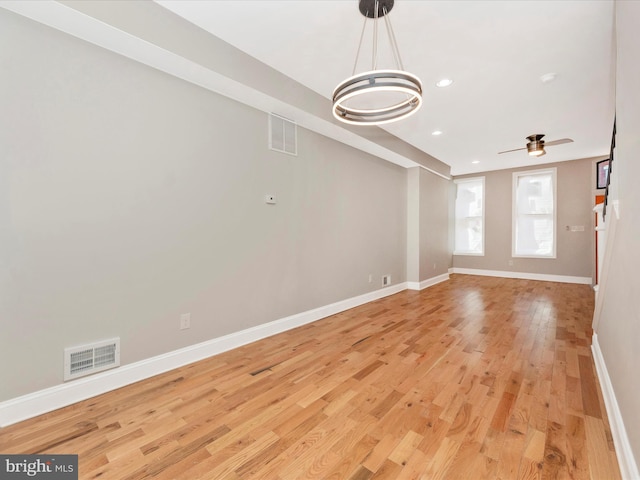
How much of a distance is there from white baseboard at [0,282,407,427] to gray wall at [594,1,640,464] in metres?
2.75

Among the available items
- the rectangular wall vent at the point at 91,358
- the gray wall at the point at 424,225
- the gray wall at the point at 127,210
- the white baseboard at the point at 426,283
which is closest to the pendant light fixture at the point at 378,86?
the gray wall at the point at 127,210

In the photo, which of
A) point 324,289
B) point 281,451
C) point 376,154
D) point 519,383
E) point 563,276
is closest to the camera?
point 281,451

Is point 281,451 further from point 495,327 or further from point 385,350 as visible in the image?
point 495,327

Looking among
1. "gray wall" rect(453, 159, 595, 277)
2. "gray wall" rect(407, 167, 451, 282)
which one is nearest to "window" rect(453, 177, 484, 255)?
"gray wall" rect(453, 159, 595, 277)

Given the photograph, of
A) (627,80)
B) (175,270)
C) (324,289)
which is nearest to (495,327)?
(324,289)

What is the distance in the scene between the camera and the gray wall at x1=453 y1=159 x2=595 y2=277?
624cm

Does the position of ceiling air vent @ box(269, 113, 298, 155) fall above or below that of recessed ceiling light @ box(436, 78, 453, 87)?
below

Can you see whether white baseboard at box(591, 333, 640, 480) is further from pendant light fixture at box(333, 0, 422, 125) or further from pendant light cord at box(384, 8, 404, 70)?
pendant light cord at box(384, 8, 404, 70)

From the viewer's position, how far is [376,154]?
4.82 m

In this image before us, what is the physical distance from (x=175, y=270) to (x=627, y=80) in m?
3.42

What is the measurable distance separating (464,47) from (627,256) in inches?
83.0

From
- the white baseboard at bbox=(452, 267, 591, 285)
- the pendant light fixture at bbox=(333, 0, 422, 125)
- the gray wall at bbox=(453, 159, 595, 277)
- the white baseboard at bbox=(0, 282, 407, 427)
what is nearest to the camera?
the white baseboard at bbox=(0, 282, 407, 427)

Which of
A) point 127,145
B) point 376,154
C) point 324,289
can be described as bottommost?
point 324,289

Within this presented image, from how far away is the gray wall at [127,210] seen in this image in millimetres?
1754
